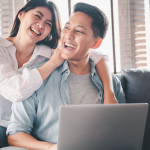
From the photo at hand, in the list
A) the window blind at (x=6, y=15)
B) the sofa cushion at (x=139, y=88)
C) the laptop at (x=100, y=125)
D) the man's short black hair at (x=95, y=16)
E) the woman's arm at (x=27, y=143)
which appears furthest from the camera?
the window blind at (x=6, y=15)

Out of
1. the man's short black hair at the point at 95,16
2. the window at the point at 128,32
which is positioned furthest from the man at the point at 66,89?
the window at the point at 128,32

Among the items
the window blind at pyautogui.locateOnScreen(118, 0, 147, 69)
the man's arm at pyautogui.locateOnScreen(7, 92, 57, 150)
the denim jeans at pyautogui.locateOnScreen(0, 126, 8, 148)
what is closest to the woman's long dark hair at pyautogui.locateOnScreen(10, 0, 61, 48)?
the man's arm at pyautogui.locateOnScreen(7, 92, 57, 150)

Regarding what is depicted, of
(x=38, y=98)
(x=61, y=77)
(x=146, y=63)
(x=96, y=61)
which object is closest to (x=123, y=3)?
(x=146, y=63)

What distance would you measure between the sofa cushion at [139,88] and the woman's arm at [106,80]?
0.34 meters

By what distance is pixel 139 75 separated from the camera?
1722mm

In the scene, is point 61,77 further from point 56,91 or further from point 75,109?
point 75,109

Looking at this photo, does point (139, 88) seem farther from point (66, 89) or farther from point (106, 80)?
point (66, 89)

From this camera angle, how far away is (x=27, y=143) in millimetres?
1093

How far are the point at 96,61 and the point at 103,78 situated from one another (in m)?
0.15

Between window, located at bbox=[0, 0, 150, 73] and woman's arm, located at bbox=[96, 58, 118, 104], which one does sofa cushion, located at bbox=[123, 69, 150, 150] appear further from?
window, located at bbox=[0, 0, 150, 73]

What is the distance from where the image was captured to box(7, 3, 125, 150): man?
1172 mm

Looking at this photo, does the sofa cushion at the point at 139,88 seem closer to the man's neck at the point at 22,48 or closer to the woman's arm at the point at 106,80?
the woman's arm at the point at 106,80

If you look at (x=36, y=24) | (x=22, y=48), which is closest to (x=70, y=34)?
(x=36, y=24)

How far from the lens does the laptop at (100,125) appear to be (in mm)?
823
